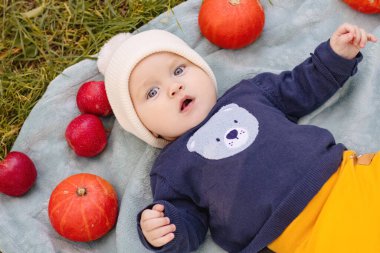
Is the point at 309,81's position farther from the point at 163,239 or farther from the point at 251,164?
the point at 163,239

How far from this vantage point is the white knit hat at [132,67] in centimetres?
246

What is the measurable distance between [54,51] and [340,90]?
155 centimetres

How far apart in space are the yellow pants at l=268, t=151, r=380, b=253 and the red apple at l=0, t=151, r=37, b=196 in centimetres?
118

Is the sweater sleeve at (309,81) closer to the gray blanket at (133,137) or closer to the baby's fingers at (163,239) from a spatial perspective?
the gray blanket at (133,137)

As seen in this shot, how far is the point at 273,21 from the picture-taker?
119 inches

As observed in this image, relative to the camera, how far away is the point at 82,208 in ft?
8.13

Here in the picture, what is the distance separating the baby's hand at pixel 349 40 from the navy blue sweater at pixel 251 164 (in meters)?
0.03

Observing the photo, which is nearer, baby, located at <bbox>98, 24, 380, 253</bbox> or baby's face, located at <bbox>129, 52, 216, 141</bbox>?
baby, located at <bbox>98, 24, 380, 253</bbox>

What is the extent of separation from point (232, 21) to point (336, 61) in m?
0.56

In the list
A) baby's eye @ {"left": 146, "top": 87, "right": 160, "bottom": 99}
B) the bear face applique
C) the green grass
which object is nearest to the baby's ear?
the bear face applique

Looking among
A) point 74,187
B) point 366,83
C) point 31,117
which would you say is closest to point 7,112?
point 31,117

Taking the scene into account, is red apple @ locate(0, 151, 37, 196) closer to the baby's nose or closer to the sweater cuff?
the baby's nose

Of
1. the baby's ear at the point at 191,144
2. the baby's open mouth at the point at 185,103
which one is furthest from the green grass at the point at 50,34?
the baby's ear at the point at 191,144

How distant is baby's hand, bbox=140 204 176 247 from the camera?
2.26 metres
